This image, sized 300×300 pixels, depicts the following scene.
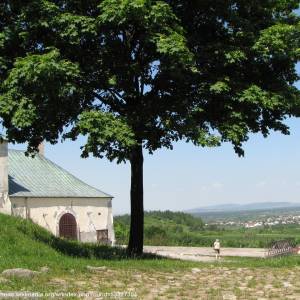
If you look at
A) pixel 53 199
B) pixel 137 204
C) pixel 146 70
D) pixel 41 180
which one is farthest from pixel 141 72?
pixel 41 180

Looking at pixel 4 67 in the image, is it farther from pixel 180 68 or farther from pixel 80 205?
pixel 80 205

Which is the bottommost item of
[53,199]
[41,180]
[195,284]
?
[195,284]

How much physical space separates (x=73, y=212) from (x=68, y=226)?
0.96 metres

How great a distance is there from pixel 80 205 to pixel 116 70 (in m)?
22.3

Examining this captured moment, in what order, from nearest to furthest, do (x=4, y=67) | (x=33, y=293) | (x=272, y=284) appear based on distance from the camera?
(x=33, y=293) → (x=272, y=284) → (x=4, y=67)

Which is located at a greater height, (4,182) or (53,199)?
(4,182)

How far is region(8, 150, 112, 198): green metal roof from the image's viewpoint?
112 ft

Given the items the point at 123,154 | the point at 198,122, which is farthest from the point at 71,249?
the point at 198,122

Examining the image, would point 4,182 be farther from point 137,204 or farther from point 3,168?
point 137,204

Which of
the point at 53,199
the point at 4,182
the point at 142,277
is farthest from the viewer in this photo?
Answer: the point at 53,199

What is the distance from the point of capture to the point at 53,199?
34656 mm

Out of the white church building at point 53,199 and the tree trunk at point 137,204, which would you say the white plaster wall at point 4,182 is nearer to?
the white church building at point 53,199

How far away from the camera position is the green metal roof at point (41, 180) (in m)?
34.2

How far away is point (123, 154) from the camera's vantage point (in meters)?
13.2
